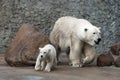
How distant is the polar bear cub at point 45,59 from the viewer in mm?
7852

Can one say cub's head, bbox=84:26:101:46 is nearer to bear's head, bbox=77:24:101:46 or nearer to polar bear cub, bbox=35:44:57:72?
bear's head, bbox=77:24:101:46

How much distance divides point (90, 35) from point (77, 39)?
357 millimetres

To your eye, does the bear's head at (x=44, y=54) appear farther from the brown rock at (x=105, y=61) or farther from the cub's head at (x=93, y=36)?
the brown rock at (x=105, y=61)

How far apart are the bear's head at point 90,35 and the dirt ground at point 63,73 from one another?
0.61 metres

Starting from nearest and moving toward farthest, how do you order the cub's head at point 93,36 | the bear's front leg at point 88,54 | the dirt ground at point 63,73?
the dirt ground at point 63,73, the cub's head at point 93,36, the bear's front leg at point 88,54

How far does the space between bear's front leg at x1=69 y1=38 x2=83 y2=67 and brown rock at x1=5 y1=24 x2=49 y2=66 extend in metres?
0.66

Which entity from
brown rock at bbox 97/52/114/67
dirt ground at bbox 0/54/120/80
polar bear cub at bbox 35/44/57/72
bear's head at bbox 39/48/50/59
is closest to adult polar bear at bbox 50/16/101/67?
dirt ground at bbox 0/54/120/80

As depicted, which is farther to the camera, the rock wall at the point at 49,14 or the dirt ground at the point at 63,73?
the rock wall at the point at 49,14

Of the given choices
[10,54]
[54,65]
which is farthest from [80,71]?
[10,54]

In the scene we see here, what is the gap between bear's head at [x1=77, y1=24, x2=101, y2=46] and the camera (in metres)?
8.32

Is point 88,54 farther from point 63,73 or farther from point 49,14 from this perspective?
point 49,14

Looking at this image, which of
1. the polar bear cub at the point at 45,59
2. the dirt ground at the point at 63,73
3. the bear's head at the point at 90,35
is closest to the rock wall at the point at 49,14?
the dirt ground at the point at 63,73

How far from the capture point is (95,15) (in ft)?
38.6

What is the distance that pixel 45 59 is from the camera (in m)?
7.93
